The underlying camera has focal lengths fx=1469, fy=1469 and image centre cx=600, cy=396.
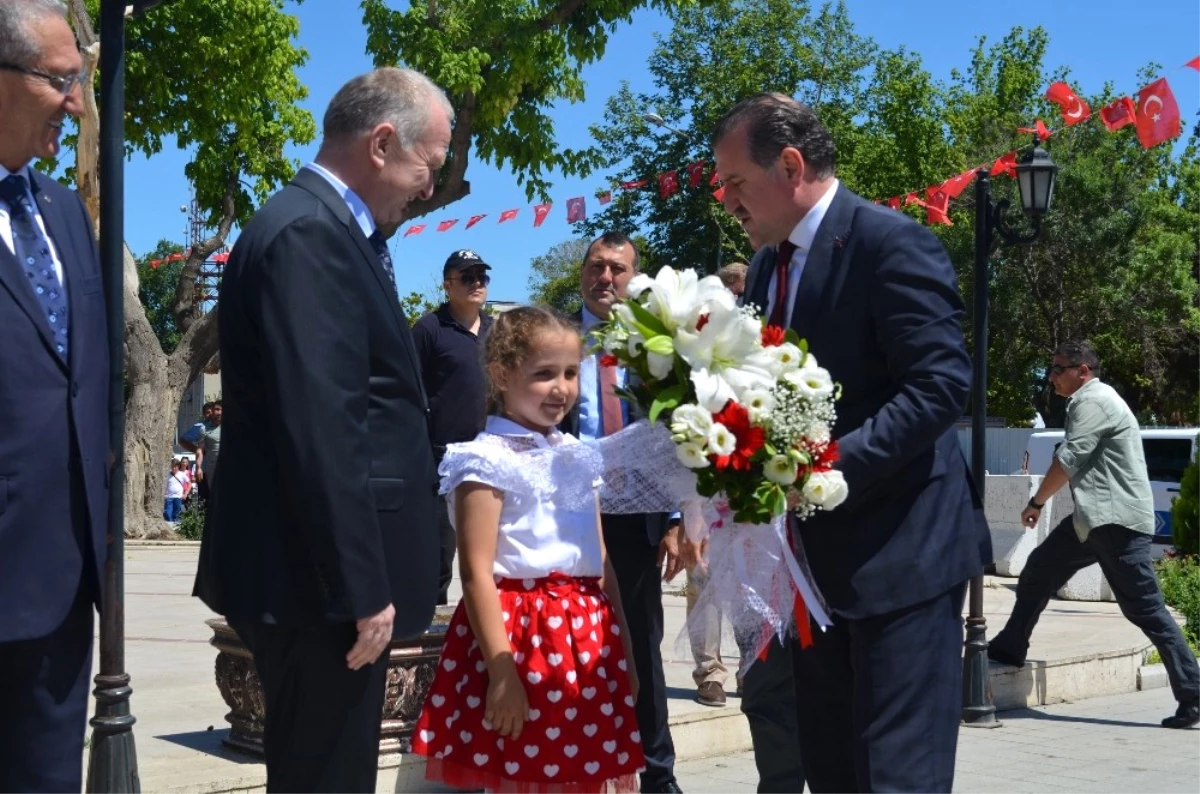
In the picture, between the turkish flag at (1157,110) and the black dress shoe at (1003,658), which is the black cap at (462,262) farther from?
the turkish flag at (1157,110)

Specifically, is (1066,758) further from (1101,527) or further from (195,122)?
(195,122)

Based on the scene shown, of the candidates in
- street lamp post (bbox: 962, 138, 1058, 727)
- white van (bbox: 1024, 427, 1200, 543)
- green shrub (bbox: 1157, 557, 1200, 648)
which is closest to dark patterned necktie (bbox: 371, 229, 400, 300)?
street lamp post (bbox: 962, 138, 1058, 727)

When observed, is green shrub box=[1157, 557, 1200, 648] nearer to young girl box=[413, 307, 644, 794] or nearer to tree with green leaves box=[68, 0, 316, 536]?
young girl box=[413, 307, 644, 794]

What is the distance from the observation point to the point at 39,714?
3059 mm

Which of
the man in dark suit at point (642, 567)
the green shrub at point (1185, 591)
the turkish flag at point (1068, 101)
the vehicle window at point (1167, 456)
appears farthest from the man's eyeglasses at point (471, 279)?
the vehicle window at point (1167, 456)

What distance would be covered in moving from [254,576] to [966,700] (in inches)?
218

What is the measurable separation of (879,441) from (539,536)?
3.95 ft

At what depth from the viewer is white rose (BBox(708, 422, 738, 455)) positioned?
3180mm

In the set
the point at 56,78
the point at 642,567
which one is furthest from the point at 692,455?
the point at 642,567

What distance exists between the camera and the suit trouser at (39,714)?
304cm

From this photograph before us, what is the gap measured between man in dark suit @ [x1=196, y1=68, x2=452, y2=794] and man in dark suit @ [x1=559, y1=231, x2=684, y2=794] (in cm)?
197

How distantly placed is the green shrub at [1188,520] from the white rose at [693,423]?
13.5m

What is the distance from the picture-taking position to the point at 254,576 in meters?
3.19

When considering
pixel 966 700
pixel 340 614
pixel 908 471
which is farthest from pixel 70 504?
pixel 966 700
